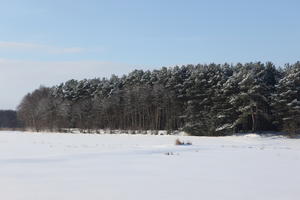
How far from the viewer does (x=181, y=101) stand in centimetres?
6175

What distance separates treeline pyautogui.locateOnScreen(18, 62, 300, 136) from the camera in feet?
160

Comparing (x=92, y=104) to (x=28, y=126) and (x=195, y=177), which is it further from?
(x=195, y=177)

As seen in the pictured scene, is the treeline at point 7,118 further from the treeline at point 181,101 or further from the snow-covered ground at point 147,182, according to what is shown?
the snow-covered ground at point 147,182

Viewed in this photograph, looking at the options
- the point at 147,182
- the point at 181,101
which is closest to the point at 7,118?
the point at 181,101

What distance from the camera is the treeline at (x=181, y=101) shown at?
160 ft

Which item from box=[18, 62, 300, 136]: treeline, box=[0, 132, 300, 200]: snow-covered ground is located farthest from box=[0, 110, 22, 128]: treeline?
box=[0, 132, 300, 200]: snow-covered ground

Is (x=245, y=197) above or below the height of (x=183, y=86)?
below

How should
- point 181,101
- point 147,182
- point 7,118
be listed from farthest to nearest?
point 7,118
point 181,101
point 147,182

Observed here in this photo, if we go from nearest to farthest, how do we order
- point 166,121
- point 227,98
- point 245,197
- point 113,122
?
point 245,197, point 227,98, point 166,121, point 113,122

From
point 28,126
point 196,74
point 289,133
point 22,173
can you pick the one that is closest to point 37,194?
point 22,173

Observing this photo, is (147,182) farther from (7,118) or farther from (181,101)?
(7,118)

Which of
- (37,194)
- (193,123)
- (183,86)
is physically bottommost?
(37,194)

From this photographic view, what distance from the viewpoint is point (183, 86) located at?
2392 inches

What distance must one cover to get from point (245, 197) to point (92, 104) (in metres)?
66.0
